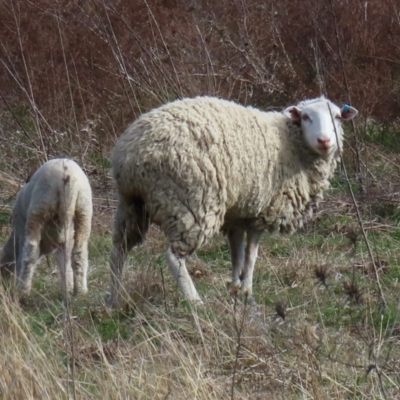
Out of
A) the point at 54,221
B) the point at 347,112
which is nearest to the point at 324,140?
→ the point at 347,112

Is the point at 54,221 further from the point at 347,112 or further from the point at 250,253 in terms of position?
the point at 347,112

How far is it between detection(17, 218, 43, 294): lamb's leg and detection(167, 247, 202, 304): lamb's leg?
90 centimetres

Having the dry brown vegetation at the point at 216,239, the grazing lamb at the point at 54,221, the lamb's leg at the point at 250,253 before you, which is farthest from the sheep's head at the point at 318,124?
→ the grazing lamb at the point at 54,221

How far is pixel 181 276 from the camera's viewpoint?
21.2 ft

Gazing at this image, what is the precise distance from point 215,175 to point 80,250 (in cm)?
113

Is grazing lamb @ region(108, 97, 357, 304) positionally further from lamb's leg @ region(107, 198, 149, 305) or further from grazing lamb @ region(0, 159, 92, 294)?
grazing lamb @ region(0, 159, 92, 294)

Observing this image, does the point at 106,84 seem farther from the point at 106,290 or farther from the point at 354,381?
the point at 354,381

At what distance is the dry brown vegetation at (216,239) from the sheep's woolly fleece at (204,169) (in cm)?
38

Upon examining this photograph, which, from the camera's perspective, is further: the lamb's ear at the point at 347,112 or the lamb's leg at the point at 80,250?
the lamb's ear at the point at 347,112

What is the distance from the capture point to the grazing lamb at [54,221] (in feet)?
22.0

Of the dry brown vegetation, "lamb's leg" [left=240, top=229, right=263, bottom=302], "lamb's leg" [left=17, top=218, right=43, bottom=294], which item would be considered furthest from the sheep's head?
"lamb's leg" [left=17, top=218, right=43, bottom=294]

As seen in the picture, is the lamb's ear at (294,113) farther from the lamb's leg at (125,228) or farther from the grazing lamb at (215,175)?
the lamb's leg at (125,228)

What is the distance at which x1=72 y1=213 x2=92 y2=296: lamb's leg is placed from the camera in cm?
689

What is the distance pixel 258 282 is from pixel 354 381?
2586mm
